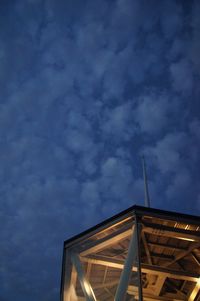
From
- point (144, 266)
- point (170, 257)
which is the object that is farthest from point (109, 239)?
point (170, 257)

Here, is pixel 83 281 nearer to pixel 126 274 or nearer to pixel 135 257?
pixel 126 274

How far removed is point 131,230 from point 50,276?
186814 mm

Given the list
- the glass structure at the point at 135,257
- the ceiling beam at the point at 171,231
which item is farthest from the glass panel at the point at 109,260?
the ceiling beam at the point at 171,231

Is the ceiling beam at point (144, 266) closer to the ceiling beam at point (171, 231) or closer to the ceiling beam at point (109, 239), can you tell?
the ceiling beam at point (109, 239)

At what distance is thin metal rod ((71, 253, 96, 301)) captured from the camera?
1391 centimetres

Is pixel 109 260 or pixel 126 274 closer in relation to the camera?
pixel 126 274

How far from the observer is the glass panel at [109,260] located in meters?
13.0

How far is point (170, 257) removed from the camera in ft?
60.4

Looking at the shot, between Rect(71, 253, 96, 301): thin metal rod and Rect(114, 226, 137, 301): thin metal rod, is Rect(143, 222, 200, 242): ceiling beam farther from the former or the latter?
Rect(71, 253, 96, 301): thin metal rod

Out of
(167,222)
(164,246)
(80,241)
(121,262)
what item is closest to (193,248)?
(164,246)

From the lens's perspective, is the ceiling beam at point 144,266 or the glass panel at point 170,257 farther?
the ceiling beam at point 144,266

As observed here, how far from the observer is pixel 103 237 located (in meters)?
15.1

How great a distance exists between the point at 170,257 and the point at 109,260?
14.7 feet

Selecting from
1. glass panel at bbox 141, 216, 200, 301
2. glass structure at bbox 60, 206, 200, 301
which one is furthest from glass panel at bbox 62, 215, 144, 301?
glass panel at bbox 141, 216, 200, 301
